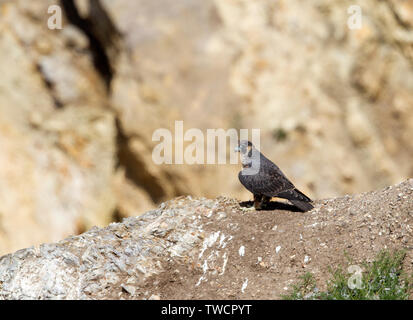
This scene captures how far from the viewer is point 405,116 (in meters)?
17.6

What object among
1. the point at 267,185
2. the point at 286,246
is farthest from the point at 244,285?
the point at 267,185

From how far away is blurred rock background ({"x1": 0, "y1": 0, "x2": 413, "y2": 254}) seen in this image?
17.1 metres

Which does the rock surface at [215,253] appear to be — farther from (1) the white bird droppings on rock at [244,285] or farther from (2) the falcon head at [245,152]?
(2) the falcon head at [245,152]

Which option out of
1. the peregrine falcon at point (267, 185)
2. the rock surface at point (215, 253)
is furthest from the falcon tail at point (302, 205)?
the rock surface at point (215, 253)

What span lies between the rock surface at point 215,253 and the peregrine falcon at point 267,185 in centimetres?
21

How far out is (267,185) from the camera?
7.89 meters

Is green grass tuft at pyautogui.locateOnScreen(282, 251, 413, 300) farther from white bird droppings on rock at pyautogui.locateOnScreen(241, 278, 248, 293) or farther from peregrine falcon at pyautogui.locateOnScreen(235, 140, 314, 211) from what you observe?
peregrine falcon at pyautogui.locateOnScreen(235, 140, 314, 211)

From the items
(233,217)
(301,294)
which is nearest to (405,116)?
(233,217)

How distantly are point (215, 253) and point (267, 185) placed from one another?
53.6 inches

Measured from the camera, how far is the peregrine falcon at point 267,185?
7852 mm

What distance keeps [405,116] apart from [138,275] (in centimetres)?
1334

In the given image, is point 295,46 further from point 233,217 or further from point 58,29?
point 233,217

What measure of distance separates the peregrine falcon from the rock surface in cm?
21

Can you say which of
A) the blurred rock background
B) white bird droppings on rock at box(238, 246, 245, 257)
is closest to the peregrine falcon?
white bird droppings on rock at box(238, 246, 245, 257)
